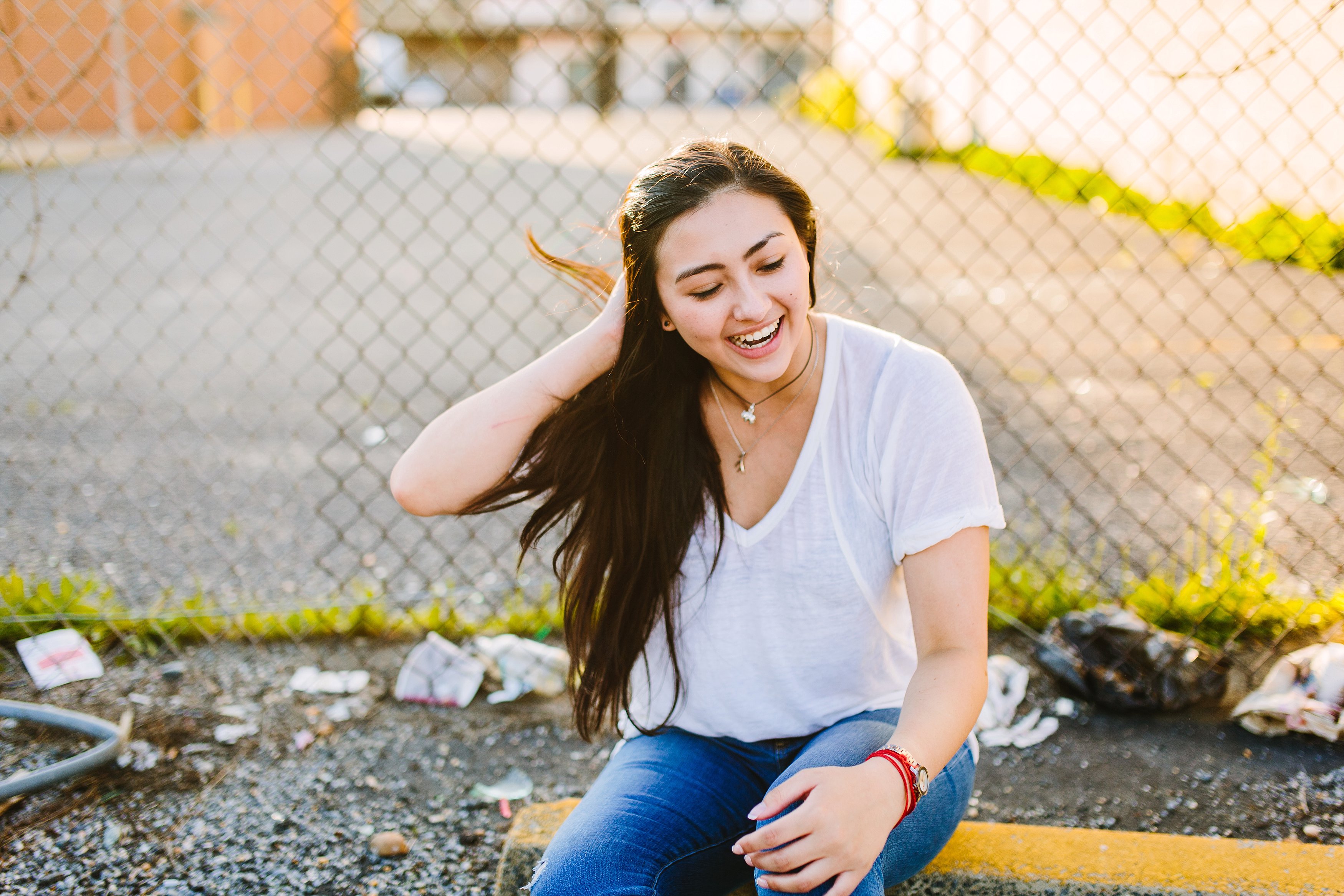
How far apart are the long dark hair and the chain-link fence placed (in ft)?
1.03

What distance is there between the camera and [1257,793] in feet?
7.19

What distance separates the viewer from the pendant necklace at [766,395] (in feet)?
5.97

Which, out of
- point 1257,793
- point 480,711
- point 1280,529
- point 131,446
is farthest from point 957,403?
point 131,446

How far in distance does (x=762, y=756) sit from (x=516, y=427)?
0.77 meters

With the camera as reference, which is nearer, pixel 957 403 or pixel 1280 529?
pixel 957 403

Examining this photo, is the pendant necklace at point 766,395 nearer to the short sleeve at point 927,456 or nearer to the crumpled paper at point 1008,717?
the short sleeve at point 927,456

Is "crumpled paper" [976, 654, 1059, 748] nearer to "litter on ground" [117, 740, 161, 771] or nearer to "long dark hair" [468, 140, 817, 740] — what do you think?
"long dark hair" [468, 140, 817, 740]

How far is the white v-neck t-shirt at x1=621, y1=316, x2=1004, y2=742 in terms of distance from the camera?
5.45 feet

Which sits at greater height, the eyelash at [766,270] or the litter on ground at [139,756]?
the eyelash at [766,270]

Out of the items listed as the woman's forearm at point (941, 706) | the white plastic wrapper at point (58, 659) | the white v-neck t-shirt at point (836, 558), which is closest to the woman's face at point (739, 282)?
the white v-neck t-shirt at point (836, 558)

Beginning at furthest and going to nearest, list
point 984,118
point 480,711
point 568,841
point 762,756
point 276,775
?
point 984,118 < point 480,711 < point 276,775 < point 762,756 < point 568,841

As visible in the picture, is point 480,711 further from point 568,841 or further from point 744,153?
point 744,153

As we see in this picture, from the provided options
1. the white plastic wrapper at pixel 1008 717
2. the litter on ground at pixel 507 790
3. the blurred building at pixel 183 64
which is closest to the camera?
the litter on ground at pixel 507 790

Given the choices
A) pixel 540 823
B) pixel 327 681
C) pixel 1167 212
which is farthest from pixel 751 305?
pixel 1167 212
